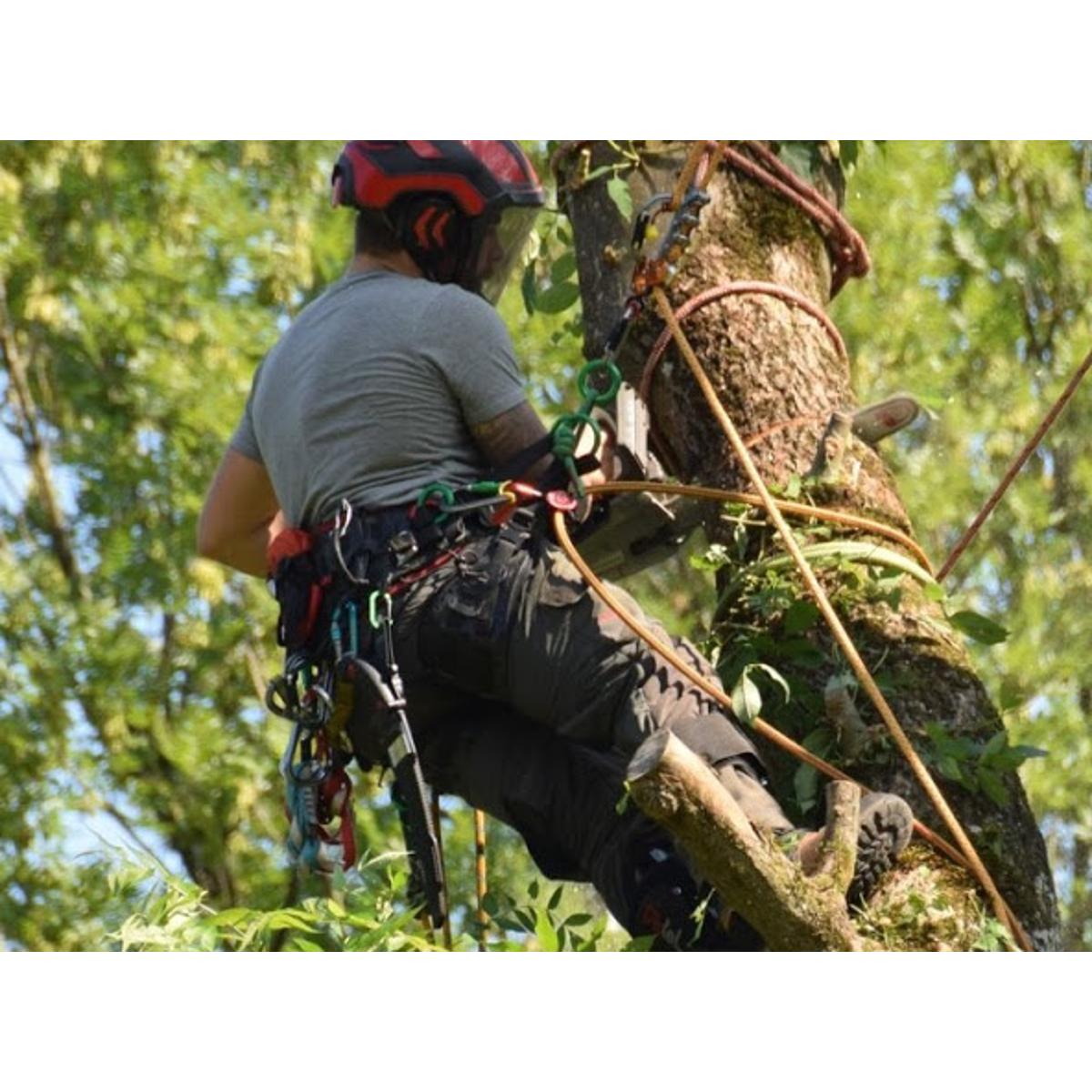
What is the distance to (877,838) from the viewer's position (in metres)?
3.14

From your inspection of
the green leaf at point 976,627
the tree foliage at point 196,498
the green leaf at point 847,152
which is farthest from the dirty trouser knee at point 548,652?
the tree foliage at point 196,498

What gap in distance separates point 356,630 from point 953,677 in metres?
0.95

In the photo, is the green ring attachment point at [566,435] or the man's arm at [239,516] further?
the man's arm at [239,516]

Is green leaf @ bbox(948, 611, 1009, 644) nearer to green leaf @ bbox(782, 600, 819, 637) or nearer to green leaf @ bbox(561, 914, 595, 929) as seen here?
green leaf @ bbox(782, 600, 819, 637)

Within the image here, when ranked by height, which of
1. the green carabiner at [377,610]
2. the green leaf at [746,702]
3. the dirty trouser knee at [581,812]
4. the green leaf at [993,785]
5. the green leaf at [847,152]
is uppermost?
the green leaf at [847,152]

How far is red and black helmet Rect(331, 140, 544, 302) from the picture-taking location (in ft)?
12.3

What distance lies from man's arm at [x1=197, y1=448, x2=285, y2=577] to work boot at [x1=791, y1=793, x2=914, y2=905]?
51.0 inches

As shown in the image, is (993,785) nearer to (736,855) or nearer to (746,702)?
(746,702)

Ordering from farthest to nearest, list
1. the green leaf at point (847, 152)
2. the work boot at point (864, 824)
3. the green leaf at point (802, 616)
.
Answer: the green leaf at point (847, 152) → the green leaf at point (802, 616) → the work boot at point (864, 824)

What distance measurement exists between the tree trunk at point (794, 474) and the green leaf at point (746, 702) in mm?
144

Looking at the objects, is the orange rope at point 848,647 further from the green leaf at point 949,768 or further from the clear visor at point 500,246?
the clear visor at point 500,246

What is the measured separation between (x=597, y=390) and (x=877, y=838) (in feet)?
2.98

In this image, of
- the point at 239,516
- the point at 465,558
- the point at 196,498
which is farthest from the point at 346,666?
the point at 196,498

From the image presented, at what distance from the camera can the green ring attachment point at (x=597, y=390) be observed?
3.56 meters
